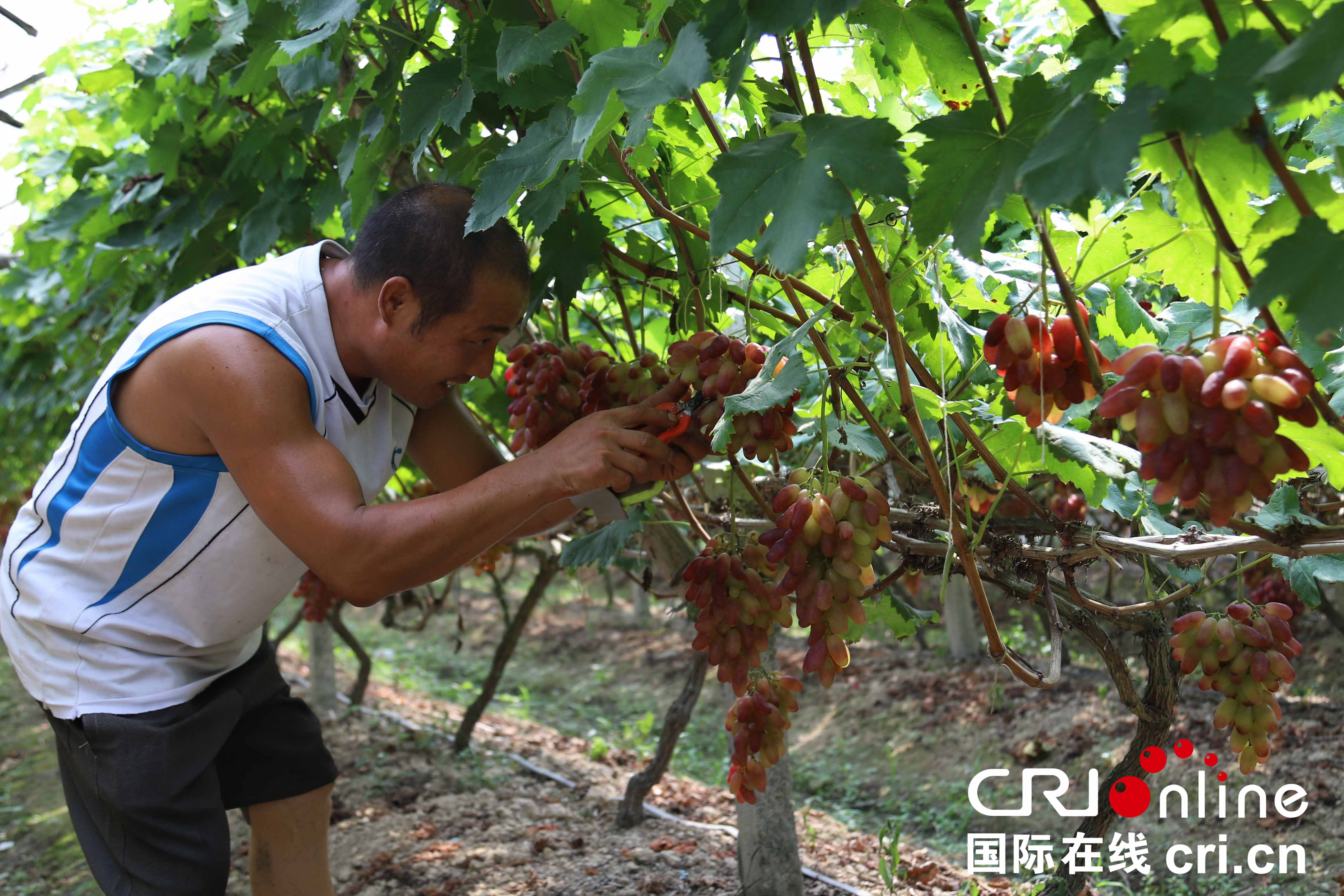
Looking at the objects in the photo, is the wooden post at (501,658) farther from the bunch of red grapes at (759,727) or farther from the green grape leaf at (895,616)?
the bunch of red grapes at (759,727)

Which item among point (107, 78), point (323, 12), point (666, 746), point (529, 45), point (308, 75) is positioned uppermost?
point (107, 78)

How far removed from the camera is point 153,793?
1.77m

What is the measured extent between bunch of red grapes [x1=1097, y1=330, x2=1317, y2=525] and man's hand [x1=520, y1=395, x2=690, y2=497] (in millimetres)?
675

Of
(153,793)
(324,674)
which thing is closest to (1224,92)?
(153,793)

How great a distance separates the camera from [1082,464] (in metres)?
1.35

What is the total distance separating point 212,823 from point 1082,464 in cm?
167

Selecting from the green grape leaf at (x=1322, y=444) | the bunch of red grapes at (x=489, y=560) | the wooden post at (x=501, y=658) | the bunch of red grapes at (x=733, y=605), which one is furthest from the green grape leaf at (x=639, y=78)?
the wooden post at (x=501, y=658)

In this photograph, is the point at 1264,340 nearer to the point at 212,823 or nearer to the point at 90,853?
the point at 212,823

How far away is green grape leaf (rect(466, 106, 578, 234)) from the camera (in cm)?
135

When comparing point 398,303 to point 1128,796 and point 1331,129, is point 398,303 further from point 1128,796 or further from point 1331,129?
point 1128,796

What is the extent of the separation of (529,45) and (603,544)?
1081 millimetres

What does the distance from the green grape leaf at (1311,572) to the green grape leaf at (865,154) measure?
47.1 inches

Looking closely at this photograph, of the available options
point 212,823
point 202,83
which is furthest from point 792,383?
point 202,83

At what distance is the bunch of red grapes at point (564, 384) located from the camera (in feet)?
5.56
